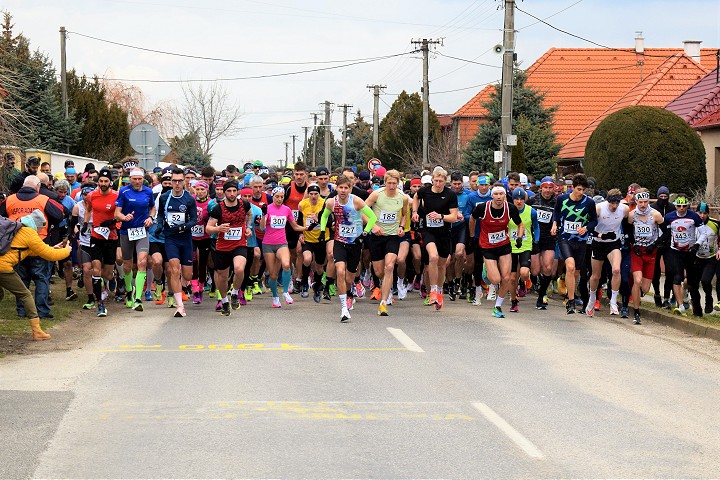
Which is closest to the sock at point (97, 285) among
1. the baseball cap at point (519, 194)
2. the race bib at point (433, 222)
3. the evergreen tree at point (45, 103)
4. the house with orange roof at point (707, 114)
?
the race bib at point (433, 222)

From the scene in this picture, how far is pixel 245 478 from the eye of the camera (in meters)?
6.71

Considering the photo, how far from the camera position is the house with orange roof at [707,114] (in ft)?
101

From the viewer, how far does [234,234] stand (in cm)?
1561

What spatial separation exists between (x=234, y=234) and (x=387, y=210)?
7.65 ft

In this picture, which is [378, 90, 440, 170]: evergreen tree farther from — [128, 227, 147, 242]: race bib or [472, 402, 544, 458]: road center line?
[472, 402, 544, 458]: road center line

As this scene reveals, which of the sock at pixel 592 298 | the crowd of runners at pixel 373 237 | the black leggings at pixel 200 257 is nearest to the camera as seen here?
the crowd of runners at pixel 373 237

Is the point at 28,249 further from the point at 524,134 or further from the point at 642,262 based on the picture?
the point at 524,134

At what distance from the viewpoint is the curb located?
1477 centimetres

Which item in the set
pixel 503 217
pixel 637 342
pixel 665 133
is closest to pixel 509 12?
pixel 665 133

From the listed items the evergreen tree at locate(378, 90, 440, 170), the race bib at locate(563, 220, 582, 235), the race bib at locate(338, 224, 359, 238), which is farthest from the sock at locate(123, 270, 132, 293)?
the evergreen tree at locate(378, 90, 440, 170)

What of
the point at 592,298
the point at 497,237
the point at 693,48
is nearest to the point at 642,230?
the point at 592,298

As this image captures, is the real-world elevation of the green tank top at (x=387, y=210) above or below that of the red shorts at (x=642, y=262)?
above

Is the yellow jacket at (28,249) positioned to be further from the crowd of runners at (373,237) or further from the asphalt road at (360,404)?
the crowd of runners at (373,237)

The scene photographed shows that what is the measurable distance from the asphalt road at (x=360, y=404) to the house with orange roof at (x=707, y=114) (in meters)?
17.4
